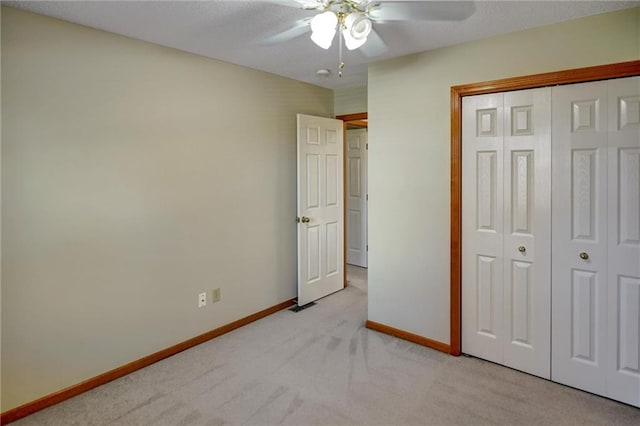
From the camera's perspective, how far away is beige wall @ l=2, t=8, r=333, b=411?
2.25 meters

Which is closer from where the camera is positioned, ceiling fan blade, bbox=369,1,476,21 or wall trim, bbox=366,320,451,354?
ceiling fan blade, bbox=369,1,476,21

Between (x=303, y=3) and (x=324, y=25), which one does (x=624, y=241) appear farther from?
(x=303, y=3)

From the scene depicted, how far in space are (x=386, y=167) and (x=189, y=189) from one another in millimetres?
1630

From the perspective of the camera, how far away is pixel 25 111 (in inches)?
88.2

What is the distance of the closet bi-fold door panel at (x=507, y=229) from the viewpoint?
2.60 meters

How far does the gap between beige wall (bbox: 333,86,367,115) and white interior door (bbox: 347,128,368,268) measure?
1088mm

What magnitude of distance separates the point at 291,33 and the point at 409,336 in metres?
2.49

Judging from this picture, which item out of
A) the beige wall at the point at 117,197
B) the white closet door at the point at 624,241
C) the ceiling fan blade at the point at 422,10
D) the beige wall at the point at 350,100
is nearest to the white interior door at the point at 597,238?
the white closet door at the point at 624,241

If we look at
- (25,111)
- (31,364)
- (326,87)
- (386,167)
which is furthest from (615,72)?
(31,364)

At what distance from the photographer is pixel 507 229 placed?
274 centimetres

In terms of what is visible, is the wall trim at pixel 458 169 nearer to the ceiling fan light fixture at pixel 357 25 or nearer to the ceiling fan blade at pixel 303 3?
the ceiling fan light fixture at pixel 357 25

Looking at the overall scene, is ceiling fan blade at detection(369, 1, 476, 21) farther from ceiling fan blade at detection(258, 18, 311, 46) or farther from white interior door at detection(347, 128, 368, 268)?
white interior door at detection(347, 128, 368, 268)

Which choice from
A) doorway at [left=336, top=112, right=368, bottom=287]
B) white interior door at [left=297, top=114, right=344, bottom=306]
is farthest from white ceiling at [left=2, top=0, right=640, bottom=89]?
doorway at [left=336, top=112, right=368, bottom=287]

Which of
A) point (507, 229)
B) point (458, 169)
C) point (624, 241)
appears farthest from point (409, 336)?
point (624, 241)
